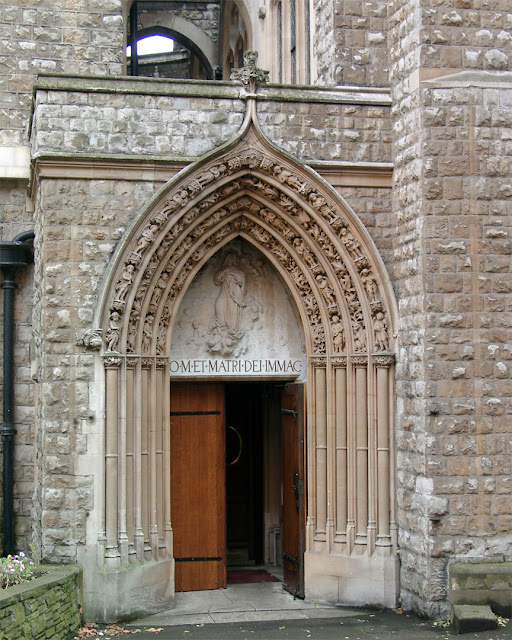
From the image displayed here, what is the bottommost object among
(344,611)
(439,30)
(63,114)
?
(344,611)

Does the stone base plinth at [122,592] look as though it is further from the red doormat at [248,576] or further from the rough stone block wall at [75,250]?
the red doormat at [248,576]

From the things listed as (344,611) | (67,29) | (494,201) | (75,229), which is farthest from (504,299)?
(67,29)

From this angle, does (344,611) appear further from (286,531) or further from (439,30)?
(439,30)

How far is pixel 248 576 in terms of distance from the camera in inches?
457

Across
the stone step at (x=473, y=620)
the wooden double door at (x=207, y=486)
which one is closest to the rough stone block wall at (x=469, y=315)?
the stone step at (x=473, y=620)

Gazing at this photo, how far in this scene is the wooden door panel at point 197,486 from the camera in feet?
34.4

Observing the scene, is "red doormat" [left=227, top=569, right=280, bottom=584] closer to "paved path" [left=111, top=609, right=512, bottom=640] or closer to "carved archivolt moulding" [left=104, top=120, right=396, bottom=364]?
"paved path" [left=111, top=609, right=512, bottom=640]

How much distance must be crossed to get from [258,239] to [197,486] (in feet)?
8.98

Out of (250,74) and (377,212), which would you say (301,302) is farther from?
(250,74)

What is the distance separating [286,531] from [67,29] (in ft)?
21.2

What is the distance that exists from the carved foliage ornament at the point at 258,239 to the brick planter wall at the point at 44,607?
7.30 feet

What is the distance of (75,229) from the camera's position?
9.44m

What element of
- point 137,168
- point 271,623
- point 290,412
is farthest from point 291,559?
point 137,168

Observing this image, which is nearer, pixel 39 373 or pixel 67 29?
pixel 39 373
